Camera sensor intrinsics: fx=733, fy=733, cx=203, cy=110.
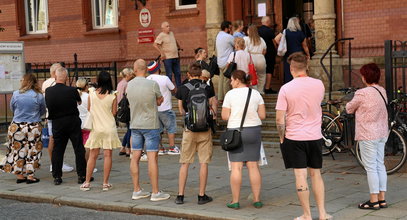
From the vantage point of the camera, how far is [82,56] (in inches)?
821

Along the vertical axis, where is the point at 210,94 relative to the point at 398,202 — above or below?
above

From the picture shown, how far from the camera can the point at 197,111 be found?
8828mm

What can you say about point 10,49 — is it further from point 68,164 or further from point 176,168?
point 176,168

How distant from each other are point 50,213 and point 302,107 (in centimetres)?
362

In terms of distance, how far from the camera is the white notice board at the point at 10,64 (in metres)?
16.4

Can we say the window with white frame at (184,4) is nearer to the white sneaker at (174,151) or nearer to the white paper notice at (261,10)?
the white paper notice at (261,10)

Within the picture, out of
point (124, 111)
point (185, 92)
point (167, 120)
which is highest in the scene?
point (185, 92)

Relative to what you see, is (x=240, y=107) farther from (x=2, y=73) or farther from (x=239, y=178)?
(x=2, y=73)

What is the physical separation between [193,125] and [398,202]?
102 inches

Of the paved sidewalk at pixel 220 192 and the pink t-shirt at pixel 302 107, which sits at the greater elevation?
the pink t-shirt at pixel 302 107

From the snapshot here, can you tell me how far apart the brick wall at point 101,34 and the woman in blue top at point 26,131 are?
7.20 metres

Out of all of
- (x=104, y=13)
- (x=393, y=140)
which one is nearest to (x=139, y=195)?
(x=393, y=140)

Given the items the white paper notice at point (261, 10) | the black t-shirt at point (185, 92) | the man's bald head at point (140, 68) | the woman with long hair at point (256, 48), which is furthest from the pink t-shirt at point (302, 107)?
the white paper notice at point (261, 10)

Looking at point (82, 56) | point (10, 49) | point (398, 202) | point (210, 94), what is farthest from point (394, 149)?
point (82, 56)
